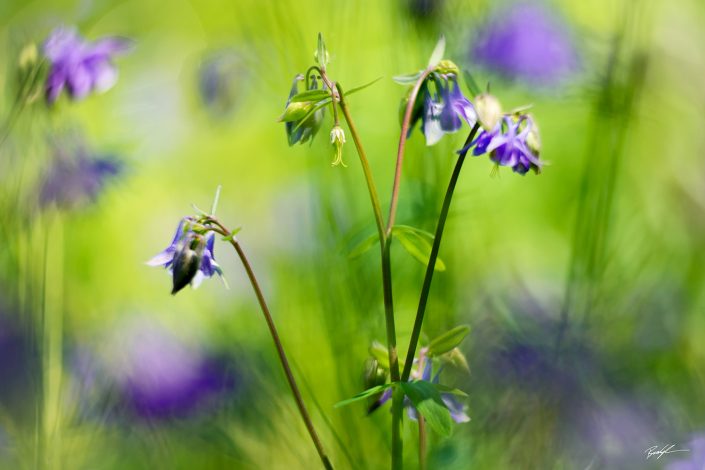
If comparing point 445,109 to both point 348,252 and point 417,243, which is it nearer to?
point 417,243

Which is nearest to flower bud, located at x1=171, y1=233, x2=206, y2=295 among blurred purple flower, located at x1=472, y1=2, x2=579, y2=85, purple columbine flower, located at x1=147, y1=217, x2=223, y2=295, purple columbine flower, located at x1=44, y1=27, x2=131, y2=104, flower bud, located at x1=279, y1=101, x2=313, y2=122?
purple columbine flower, located at x1=147, y1=217, x2=223, y2=295

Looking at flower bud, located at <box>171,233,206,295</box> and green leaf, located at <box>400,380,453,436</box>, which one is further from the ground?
flower bud, located at <box>171,233,206,295</box>

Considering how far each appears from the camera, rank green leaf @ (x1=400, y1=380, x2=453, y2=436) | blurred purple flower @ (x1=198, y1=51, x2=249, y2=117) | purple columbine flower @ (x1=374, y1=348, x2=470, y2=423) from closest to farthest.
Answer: green leaf @ (x1=400, y1=380, x2=453, y2=436), purple columbine flower @ (x1=374, y1=348, x2=470, y2=423), blurred purple flower @ (x1=198, y1=51, x2=249, y2=117)

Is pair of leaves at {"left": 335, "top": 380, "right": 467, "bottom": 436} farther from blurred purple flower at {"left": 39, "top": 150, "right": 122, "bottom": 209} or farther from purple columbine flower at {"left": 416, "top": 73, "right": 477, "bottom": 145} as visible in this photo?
blurred purple flower at {"left": 39, "top": 150, "right": 122, "bottom": 209}

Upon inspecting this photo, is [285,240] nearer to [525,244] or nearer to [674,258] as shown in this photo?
[525,244]

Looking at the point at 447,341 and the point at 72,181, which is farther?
the point at 72,181

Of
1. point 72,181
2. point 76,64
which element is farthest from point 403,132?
point 72,181

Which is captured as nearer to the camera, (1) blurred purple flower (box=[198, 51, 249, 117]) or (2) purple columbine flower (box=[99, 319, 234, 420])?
(2) purple columbine flower (box=[99, 319, 234, 420])
